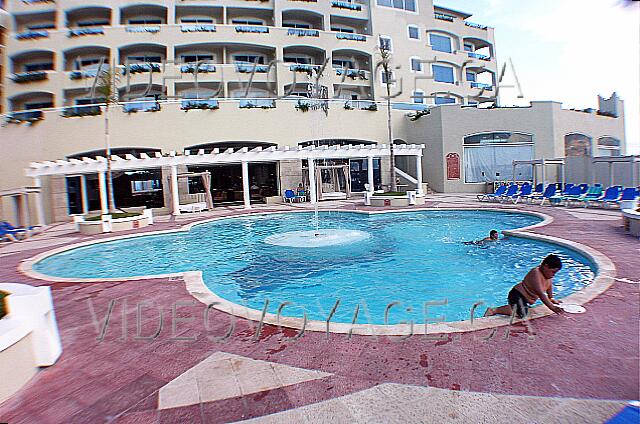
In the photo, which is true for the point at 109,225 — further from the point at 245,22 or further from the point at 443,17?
the point at 443,17

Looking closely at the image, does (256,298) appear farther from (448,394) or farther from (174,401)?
(448,394)

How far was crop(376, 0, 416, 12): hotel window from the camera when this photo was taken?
35.0m

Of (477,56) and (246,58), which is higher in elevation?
(477,56)

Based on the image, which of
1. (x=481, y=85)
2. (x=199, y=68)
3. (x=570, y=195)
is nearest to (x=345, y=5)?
(x=199, y=68)

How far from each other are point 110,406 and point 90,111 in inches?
969

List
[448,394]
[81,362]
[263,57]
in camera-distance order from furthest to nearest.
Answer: [263,57] → [81,362] → [448,394]

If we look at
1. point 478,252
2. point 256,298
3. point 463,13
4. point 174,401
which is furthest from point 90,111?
point 463,13

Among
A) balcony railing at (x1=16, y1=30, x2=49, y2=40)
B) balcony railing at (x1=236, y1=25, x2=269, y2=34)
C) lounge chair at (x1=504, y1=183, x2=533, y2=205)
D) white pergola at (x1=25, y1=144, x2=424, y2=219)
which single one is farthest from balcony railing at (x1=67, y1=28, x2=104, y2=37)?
lounge chair at (x1=504, y1=183, x2=533, y2=205)

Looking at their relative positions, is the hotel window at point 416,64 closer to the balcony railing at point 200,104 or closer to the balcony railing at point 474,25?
the balcony railing at point 474,25

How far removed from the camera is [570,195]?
17219mm

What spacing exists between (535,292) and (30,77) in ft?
110

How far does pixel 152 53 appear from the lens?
29.8m

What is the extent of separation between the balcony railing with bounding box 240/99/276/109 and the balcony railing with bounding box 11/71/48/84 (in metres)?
14.2

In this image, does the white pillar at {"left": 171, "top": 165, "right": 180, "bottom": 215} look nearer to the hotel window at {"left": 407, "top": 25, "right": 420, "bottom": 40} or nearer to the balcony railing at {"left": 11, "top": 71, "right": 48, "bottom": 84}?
the balcony railing at {"left": 11, "top": 71, "right": 48, "bottom": 84}
